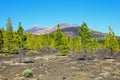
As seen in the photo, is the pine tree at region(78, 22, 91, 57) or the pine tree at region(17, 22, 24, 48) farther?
the pine tree at region(78, 22, 91, 57)

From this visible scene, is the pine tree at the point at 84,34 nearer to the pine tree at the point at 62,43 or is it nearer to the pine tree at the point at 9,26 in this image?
the pine tree at the point at 62,43

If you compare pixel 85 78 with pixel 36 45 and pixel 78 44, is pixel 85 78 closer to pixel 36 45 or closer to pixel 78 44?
→ pixel 78 44

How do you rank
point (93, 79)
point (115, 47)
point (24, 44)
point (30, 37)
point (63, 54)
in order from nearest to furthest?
point (93, 79), point (24, 44), point (115, 47), point (63, 54), point (30, 37)

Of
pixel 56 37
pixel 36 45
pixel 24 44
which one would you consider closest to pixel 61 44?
pixel 56 37

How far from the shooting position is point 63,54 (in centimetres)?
10012

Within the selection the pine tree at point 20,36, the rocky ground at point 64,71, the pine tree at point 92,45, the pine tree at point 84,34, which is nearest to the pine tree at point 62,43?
the pine tree at point 92,45

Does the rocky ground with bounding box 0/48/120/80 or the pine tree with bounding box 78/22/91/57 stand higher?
the pine tree with bounding box 78/22/91/57

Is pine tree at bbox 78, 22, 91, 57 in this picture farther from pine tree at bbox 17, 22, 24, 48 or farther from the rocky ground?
pine tree at bbox 17, 22, 24, 48

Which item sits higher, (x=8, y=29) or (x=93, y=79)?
(x=8, y=29)

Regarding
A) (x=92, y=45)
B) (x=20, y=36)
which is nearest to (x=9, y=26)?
(x=20, y=36)

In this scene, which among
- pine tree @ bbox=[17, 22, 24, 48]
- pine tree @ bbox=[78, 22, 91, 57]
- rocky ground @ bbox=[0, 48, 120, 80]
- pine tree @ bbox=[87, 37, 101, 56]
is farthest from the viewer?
pine tree @ bbox=[87, 37, 101, 56]

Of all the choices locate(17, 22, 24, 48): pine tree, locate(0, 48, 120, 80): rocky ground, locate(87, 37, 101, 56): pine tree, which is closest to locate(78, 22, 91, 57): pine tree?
locate(87, 37, 101, 56): pine tree

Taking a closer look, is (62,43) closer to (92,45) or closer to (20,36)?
(92,45)

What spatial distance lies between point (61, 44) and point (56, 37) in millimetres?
3555
